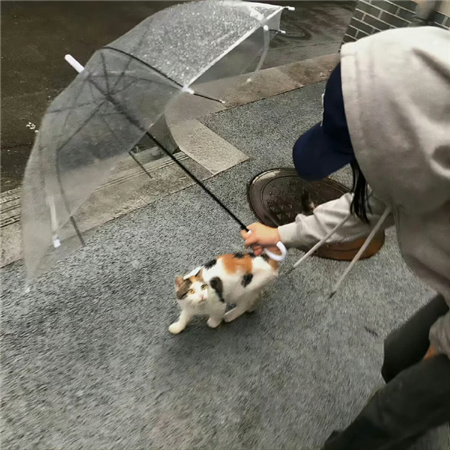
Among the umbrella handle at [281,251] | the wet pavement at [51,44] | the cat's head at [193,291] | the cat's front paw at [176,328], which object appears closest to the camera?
the umbrella handle at [281,251]

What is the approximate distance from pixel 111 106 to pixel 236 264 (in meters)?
0.87

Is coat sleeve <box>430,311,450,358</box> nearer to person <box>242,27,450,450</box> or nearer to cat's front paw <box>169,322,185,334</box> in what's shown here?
person <box>242,27,450,450</box>

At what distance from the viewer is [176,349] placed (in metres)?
2.07

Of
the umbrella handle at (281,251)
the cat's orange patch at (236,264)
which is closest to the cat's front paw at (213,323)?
the cat's orange patch at (236,264)

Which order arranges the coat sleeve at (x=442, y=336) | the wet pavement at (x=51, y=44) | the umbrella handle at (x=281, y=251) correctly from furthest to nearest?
the wet pavement at (x=51, y=44), the umbrella handle at (x=281, y=251), the coat sleeve at (x=442, y=336)

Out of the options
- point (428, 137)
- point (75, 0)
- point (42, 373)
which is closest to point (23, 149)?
point (42, 373)

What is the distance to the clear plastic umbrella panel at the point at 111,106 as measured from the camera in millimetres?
1511

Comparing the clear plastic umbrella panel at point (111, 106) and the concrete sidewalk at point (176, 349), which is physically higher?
the clear plastic umbrella panel at point (111, 106)

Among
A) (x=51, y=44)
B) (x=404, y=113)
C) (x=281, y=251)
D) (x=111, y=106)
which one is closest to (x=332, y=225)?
(x=281, y=251)

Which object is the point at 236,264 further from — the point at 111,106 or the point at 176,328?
the point at 111,106

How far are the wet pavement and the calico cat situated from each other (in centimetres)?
169

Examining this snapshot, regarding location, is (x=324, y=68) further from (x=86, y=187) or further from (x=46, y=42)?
(x=86, y=187)

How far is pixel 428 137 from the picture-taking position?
99cm

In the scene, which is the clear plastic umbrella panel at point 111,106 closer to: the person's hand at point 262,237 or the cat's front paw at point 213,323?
the person's hand at point 262,237
